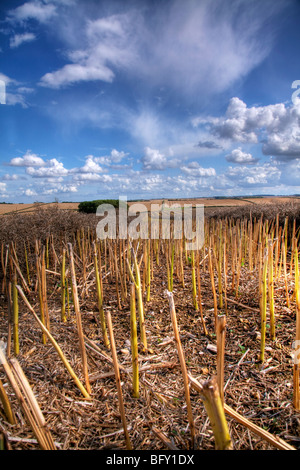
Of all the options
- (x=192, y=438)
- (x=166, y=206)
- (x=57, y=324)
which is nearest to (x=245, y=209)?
(x=166, y=206)

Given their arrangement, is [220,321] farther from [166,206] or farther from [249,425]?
[166,206]

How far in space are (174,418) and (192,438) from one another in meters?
0.24

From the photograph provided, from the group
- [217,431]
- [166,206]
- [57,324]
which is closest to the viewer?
[217,431]

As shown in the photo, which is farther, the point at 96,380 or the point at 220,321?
the point at 96,380

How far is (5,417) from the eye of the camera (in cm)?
137

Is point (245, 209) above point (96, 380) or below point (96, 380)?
above

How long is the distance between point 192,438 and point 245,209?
32.9 feet

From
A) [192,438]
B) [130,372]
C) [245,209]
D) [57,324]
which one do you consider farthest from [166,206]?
[192,438]

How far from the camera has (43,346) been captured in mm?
2109

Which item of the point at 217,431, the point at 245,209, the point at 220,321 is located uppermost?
the point at 245,209
